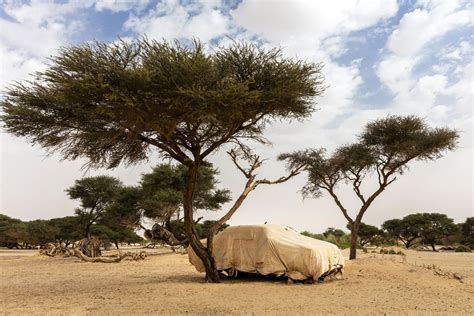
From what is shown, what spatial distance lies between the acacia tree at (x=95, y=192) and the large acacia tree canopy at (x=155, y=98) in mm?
28746

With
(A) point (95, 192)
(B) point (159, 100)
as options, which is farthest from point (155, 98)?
(A) point (95, 192)

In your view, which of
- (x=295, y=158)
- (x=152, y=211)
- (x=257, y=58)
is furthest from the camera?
(x=152, y=211)

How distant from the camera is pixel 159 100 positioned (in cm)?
1179

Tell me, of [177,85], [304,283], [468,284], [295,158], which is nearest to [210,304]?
[304,283]

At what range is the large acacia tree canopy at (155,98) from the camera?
450 inches

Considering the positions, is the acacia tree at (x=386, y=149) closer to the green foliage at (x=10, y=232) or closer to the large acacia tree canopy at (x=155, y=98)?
the large acacia tree canopy at (x=155, y=98)

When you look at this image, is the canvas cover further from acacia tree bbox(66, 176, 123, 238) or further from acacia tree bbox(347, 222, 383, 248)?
acacia tree bbox(347, 222, 383, 248)

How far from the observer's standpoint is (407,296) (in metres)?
10.2

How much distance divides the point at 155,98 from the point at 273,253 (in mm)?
5518

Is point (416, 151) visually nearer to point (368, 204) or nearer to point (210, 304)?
point (368, 204)

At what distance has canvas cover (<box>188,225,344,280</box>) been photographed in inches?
500

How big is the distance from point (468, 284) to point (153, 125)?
33.6 ft

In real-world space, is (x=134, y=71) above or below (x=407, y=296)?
above

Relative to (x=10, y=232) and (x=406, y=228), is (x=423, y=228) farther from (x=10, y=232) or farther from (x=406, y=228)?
(x=10, y=232)
